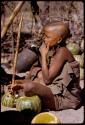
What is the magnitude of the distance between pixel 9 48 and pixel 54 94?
4369 mm

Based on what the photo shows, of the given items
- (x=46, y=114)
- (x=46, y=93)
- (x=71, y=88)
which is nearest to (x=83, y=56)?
(x=71, y=88)

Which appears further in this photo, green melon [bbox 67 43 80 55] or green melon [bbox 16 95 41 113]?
green melon [bbox 67 43 80 55]

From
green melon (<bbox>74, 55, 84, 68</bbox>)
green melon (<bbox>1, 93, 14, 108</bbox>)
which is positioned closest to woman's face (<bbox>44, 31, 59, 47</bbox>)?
green melon (<bbox>1, 93, 14, 108</bbox>)

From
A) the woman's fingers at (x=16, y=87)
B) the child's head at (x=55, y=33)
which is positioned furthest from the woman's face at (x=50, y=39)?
the woman's fingers at (x=16, y=87)

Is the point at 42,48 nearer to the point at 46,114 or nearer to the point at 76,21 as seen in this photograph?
the point at 46,114

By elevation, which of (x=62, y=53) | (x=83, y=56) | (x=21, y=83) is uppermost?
(x=62, y=53)

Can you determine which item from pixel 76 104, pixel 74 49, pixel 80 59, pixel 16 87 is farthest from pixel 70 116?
pixel 74 49

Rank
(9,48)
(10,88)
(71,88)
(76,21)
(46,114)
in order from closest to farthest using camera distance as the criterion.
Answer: (46,114) → (10,88) → (71,88) → (9,48) → (76,21)

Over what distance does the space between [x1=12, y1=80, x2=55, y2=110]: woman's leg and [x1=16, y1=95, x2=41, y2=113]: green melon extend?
0.23ft

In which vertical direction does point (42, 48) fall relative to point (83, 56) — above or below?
above

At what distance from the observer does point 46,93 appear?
3.64 metres

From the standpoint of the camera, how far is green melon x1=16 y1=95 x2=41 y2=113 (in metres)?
3.58

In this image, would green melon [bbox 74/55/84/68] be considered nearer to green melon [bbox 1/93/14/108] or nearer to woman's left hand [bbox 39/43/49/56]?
woman's left hand [bbox 39/43/49/56]

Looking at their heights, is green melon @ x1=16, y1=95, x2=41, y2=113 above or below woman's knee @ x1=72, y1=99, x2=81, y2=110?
above
